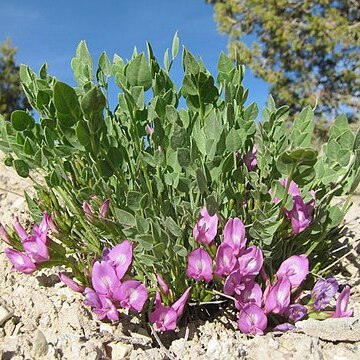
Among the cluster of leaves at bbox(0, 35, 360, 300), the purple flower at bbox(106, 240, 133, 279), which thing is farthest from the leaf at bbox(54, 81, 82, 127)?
the purple flower at bbox(106, 240, 133, 279)

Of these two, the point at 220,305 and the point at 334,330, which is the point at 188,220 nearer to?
the point at 220,305

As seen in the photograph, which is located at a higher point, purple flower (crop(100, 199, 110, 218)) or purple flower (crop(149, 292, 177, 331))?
purple flower (crop(100, 199, 110, 218))

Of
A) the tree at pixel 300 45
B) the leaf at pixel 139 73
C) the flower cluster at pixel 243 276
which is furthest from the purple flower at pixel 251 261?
the tree at pixel 300 45

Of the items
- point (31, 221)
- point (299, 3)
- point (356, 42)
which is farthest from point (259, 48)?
point (31, 221)

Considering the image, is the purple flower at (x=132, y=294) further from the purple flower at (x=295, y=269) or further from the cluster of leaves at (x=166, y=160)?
the purple flower at (x=295, y=269)

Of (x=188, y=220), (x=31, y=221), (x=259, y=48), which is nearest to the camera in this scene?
(x=188, y=220)

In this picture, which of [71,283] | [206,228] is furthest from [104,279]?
[206,228]

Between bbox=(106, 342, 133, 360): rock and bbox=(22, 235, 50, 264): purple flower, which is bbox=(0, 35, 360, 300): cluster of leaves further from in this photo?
bbox=(106, 342, 133, 360): rock
